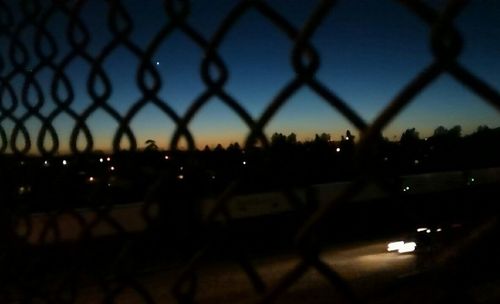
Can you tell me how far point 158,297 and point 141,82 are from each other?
45.0 feet

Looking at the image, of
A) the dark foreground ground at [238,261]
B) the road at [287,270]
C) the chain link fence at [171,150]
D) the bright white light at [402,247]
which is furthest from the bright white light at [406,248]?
the chain link fence at [171,150]

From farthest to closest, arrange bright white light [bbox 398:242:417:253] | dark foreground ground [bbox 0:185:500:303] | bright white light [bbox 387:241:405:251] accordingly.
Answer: bright white light [bbox 387:241:405:251] < bright white light [bbox 398:242:417:253] < dark foreground ground [bbox 0:185:500:303]

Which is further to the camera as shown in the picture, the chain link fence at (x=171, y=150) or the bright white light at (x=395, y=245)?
the bright white light at (x=395, y=245)

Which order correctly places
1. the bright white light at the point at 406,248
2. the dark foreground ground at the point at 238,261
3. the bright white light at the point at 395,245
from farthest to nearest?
the bright white light at the point at 395,245
the bright white light at the point at 406,248
the dark foreground ground at the point at 238,261

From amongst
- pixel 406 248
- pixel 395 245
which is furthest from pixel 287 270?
pixel 395 245

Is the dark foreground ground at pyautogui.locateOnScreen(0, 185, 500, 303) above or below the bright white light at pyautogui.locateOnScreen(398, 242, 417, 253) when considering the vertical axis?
below

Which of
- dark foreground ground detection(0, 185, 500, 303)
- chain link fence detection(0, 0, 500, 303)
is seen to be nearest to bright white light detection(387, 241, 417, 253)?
dark foreground ground detection(0, 185, 500, 303)

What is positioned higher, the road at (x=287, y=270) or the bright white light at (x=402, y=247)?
the bright white light at (x=402, y=247)

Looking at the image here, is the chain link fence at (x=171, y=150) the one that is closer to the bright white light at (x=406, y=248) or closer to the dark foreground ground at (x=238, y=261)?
the dark foreground ground at (x=238, y=261)

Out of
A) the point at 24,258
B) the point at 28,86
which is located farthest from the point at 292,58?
the point at 24,258

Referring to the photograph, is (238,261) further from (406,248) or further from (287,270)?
(406,248)

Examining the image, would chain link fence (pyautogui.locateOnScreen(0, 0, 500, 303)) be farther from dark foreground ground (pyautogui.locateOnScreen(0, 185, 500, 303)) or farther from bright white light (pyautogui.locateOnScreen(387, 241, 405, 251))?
bright white light (pyautogui.locateOnScreen(387, 241, 405, 251))

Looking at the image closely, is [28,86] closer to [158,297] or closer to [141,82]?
[141,82]

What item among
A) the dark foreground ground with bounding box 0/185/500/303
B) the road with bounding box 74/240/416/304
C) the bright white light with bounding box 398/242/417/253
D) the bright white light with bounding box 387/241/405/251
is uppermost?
the bright white light with bounding box 387/241/405/251
